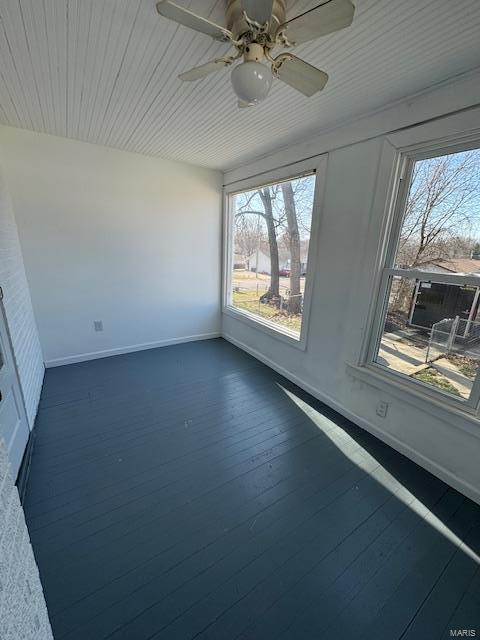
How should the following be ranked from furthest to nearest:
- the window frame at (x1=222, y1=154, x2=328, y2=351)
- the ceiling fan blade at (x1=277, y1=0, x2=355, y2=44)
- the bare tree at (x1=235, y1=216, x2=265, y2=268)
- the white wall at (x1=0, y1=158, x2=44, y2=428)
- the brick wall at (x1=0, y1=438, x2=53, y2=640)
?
the bare tree at (x1=235, y1=216, x2=265, y2=268)
the window frame at (x1=222, y1=154, x2=328, y2=351)
the white wall at (x1=0, y1=158, x2=44, y2=428)
the ceiling fan blade at (x1=277, y1=0, x2=355, y2=44)
the brick wall at (x1=0, y1=438, x2=53, y2=640)

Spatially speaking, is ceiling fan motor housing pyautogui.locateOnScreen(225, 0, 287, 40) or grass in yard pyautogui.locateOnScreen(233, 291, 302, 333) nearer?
ceiling fan motor housing pyautogui.locateOnScreen(225, 0, 287, 40)

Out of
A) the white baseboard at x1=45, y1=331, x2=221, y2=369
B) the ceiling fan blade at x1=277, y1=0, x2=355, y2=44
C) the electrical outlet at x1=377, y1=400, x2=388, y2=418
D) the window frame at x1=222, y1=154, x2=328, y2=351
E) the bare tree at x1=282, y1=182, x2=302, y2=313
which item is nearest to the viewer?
the ceiling fan blade at x1=277, y1=0, x2=355, y2=44

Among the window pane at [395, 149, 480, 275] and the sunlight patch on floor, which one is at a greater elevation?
the window pane at [395, 149, 480, 275]

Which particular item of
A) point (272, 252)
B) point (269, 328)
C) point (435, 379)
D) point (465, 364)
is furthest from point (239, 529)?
point (272, 252)

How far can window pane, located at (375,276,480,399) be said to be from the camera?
5.32 ft

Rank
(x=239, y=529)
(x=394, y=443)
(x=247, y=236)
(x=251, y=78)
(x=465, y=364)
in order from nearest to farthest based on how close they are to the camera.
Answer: (x=251, y=78) < (x=239, y=529) < (x=465, y=364) < (x=394, y=443) < (x=247, y=236)

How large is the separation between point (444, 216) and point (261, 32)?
4.81 ft

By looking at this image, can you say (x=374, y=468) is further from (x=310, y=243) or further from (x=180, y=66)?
(x=180, y=66)

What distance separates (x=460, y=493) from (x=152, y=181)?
4038mm

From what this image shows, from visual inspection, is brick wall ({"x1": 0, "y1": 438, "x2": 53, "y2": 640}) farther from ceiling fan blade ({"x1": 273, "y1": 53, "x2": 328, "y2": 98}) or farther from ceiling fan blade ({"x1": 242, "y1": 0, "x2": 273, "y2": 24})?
ceiling fan blade ({"x1": 273, "y1": 53, "x2": 328, "y2": 98})

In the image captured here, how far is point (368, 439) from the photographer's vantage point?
2.08 m

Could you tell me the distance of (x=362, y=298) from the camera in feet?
6.88

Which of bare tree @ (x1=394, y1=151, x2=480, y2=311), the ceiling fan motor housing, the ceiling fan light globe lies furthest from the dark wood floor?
the ceiling fan motor housing

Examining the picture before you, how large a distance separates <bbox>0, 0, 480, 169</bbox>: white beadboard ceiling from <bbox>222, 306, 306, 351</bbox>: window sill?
188cm
